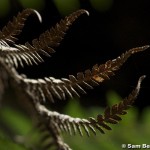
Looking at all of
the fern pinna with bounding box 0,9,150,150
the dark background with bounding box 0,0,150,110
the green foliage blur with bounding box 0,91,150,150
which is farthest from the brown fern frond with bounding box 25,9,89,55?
the dark background with bounding box 0,0,150,110

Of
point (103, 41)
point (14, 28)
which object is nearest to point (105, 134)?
point (14, 28)

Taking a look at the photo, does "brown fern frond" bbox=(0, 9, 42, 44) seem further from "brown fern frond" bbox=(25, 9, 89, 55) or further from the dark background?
the dark background

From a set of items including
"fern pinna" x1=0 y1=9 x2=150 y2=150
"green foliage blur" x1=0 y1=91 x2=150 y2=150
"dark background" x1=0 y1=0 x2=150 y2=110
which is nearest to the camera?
"fern pinna" x1=0 y1=9 x2=150 y2=150

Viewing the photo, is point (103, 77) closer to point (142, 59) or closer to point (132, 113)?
point (132, 113)

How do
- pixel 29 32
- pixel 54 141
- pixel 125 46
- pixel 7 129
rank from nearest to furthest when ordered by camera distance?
pixel 54 141
pixel 7 129
pixel 29 32
pixel 125 46

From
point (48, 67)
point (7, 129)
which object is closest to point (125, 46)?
point (48, 67)
